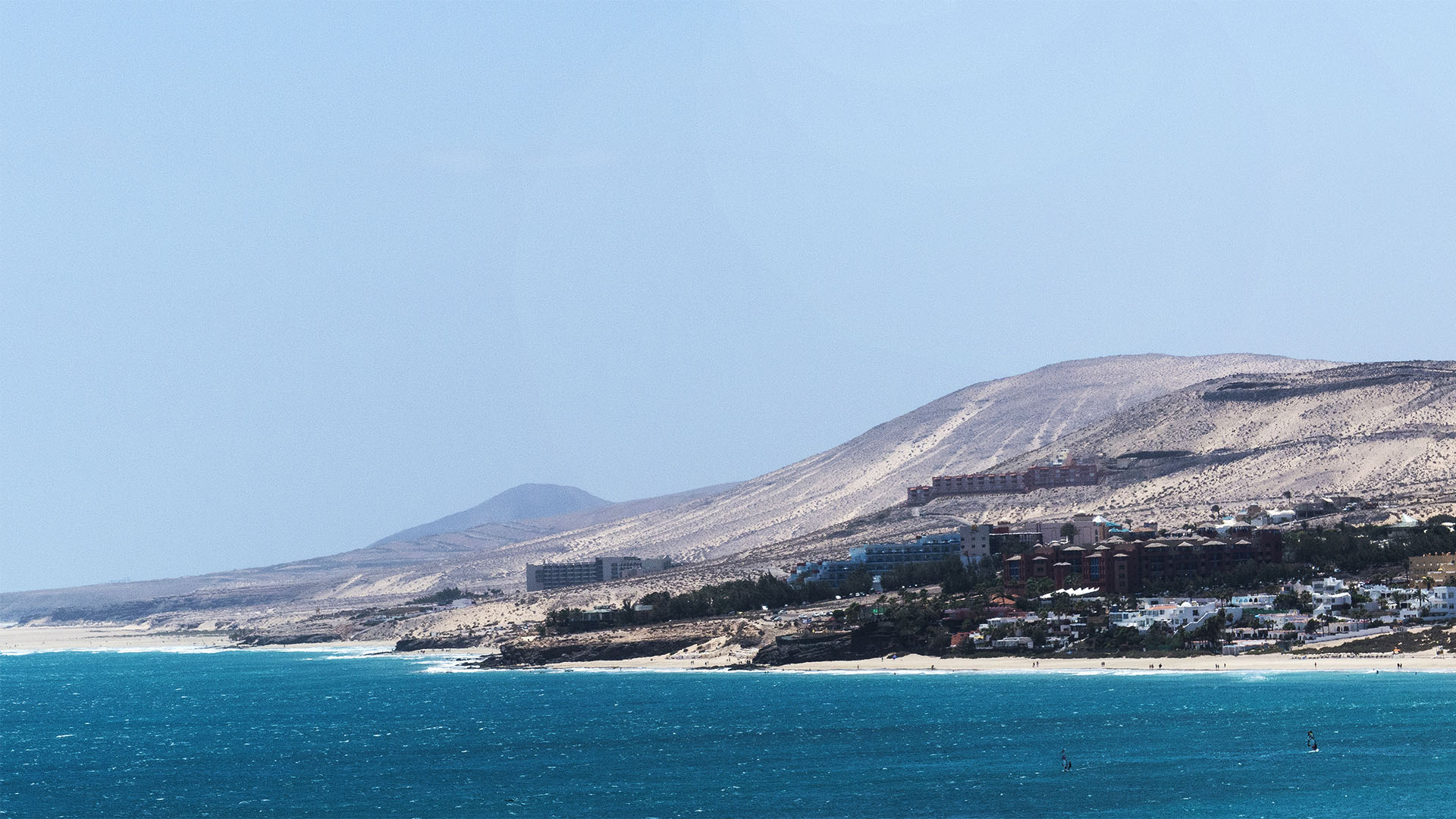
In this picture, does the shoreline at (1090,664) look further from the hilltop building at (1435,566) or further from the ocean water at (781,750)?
the hilltop building at (1435,566)

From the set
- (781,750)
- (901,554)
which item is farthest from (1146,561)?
(781,750)

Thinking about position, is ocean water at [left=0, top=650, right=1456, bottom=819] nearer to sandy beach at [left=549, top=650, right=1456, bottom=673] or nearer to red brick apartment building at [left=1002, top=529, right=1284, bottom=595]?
sandy beach at [left=549, top=650, right=1456, bottom=673]

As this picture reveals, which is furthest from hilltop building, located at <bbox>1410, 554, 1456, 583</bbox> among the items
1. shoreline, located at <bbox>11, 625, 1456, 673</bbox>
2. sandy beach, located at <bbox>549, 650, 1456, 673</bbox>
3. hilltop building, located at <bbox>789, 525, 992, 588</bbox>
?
hilltop building, located at <bbox>789, 525, 992, 588</bbox>

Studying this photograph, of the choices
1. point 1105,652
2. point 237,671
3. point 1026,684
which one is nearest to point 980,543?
point 1105,652

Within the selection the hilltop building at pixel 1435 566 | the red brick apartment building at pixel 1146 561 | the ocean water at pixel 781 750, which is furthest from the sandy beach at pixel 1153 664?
the hilltop building at pixel 1435 566

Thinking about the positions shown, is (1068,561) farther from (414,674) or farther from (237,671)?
(237,671)

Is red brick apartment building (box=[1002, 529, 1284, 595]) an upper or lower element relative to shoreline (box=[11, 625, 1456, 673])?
upper

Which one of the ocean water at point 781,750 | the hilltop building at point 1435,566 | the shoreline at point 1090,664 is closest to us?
the ocean water at point 781,750

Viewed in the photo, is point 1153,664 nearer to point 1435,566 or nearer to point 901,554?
point 1435,566
